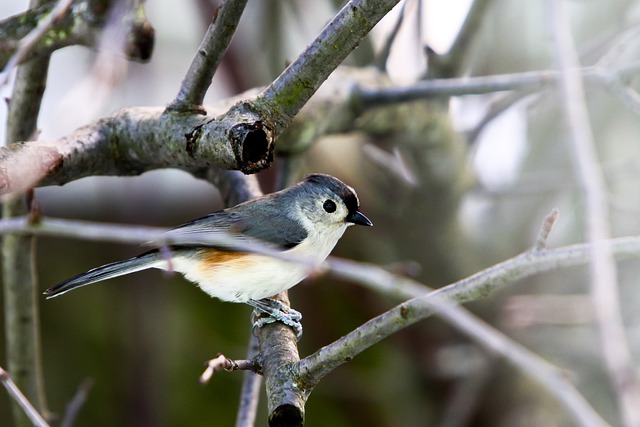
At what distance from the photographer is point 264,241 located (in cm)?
229

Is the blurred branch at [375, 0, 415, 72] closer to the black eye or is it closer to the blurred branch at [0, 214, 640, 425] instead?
the black eye

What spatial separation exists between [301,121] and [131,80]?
1.79m

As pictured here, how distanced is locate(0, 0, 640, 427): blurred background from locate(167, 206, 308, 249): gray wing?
2.41ft

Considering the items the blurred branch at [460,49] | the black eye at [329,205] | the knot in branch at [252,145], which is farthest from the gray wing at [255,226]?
the blurred branch at [460,49]

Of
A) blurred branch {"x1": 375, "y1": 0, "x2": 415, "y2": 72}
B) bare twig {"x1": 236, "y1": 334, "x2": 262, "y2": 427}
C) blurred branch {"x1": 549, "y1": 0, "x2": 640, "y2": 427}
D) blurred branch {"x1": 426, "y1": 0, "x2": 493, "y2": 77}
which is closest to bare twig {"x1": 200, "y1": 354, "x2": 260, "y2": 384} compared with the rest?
bare twig {"x1": 236, "y1": 334, "x2": 262, "y2": 427}

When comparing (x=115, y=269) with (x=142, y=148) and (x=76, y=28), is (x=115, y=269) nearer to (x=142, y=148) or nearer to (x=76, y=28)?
(x=142, y=148)

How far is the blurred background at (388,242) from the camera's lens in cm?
330

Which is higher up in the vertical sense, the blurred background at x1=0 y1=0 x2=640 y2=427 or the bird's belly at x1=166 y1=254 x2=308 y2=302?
the blurred background at x1=0 y1=0 x2=640 y2=427

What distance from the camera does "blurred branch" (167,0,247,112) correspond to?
1.53m

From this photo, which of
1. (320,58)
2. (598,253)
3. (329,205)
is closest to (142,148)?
(320,58)

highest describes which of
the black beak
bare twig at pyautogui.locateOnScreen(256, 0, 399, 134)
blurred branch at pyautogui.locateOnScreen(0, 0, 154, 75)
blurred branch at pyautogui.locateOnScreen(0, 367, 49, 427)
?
the black beak

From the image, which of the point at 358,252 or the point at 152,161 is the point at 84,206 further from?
the point at 152,161

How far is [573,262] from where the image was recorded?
1259 mm

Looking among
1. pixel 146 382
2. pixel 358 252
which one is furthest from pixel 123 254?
pixel 358 252
